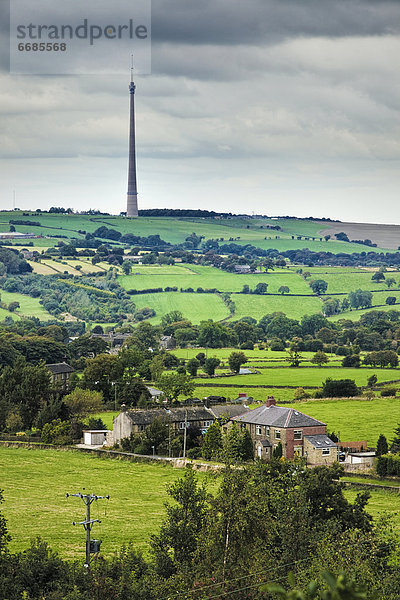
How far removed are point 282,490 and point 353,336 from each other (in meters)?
104

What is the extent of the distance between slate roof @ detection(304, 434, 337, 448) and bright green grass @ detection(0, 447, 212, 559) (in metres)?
8.75

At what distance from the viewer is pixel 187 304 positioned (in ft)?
604

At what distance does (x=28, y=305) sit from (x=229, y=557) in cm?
15928

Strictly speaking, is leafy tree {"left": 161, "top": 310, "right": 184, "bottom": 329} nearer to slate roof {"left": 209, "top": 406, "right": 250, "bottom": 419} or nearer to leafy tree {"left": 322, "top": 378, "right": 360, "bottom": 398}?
leafy tree {"left": 322, "top": 378, "right": 360, "bottom": 398}

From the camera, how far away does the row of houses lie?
59938 millimetres

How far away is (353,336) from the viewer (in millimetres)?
138500

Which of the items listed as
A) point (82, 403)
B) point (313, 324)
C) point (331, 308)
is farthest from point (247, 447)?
point (331, 308)

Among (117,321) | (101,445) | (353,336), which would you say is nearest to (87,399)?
(101,445)

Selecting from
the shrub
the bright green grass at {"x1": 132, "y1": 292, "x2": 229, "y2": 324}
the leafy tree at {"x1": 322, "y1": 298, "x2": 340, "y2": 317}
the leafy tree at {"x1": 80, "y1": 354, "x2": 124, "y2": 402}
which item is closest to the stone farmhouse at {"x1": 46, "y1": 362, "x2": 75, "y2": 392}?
the leafy tree at {"x1": 80, "y1": 354, "x2": 124, "y2": 402}

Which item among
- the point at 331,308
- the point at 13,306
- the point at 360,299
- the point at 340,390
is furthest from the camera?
the point at 360,299

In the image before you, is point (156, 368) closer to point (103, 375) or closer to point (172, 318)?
point (103, 375)

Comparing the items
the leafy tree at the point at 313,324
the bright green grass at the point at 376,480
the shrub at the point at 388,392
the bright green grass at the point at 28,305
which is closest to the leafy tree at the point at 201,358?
the shrub at the point at 388,392

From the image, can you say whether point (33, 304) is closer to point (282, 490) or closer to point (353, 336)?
point (353, 336)

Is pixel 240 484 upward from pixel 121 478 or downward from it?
upward
